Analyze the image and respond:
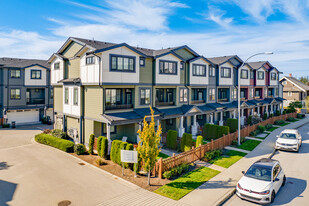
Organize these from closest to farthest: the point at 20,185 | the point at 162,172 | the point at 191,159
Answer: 1. the point at 20,185
2. the point at 162,172
3. the point at 191,159

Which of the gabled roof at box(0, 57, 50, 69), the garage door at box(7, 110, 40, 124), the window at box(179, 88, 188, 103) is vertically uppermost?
the gabled roof at box(0, 57, 50, 69)

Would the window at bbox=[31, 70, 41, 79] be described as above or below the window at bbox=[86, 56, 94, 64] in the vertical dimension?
above

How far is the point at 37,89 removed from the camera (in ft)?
126

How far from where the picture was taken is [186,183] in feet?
45.0

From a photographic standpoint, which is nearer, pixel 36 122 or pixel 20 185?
pixel 20 185

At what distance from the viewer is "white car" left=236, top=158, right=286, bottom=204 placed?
11461 millimetres

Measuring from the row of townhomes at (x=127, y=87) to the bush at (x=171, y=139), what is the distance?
235 centimetres

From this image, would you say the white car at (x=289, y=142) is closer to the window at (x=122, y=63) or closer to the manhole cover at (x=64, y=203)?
the window at (x=122, y=63)

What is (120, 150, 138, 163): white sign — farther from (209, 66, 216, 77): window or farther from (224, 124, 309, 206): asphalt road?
(209, 66, 216, 77): window

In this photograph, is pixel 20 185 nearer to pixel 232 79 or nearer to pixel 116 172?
pixel 116 172

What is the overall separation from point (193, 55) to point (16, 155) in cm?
2217

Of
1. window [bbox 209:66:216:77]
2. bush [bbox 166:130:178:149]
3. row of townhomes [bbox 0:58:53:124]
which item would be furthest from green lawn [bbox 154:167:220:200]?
row of townhomes [bbox 0:58:53:124]

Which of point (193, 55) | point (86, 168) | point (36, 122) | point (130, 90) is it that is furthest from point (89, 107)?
point (36, 122)

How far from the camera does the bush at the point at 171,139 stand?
70.1 ft
